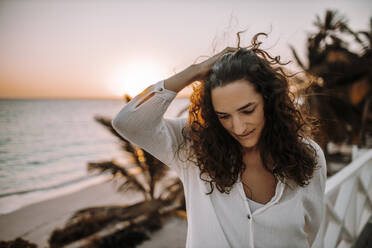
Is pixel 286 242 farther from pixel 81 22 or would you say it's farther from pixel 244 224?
pixel 81 22

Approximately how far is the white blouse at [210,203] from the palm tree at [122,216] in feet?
9.23

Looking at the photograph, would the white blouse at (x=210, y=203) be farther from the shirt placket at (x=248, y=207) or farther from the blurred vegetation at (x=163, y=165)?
the blurred vegetation at (x=163, y=165)

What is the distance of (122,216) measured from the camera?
15.4 feet

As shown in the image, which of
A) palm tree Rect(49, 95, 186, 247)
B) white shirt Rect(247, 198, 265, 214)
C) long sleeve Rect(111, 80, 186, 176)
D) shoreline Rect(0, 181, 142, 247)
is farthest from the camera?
shoreline Rect(0, 181, 142, 247)

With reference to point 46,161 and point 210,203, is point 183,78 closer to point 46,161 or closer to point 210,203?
point 210,203

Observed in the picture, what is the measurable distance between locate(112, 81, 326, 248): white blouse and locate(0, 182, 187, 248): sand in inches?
142

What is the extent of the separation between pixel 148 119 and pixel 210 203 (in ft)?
1.88

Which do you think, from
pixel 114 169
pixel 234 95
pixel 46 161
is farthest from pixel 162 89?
pixel 46 161

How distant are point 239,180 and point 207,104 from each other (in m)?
0.48

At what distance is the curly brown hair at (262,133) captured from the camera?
45.6 inches

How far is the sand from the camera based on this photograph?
15.0 feet

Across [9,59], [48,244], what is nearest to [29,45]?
[9,59]

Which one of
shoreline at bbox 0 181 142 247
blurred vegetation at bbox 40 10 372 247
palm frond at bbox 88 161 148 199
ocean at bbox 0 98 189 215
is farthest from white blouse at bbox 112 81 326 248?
shoreline at bbox 0 181 142 247

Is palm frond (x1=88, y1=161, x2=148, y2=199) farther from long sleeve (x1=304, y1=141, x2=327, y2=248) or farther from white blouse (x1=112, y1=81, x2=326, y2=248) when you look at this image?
long sleeve (x1=304, y1=141, x2=327, y2=248)
